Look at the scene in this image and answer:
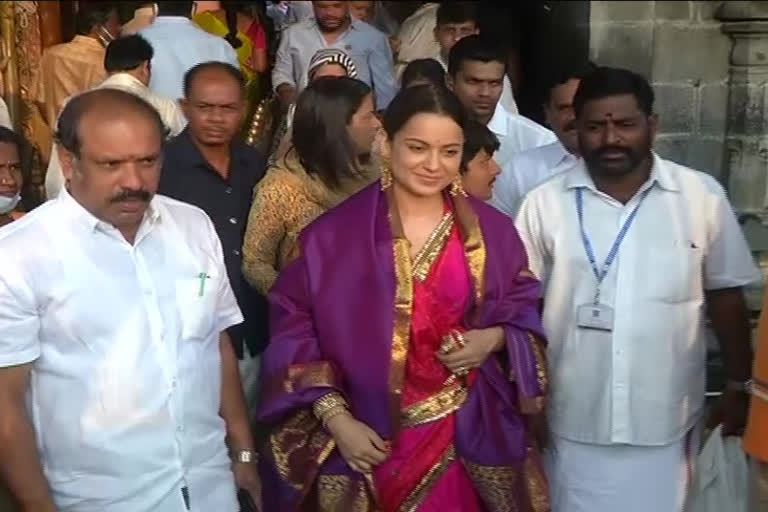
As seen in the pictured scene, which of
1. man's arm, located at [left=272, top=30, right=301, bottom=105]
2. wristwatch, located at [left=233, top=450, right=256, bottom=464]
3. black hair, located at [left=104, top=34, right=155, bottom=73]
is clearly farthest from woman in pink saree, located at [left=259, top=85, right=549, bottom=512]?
man's arm, located at [left=272, top=30, right=301, bottom=105]

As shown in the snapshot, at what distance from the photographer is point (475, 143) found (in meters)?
3.66

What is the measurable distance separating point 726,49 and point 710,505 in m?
2.61

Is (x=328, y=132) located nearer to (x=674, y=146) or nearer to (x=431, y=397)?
(x=431, y=397)

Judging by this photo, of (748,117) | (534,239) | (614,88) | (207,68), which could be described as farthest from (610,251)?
(748,117)

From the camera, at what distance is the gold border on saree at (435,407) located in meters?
2.97

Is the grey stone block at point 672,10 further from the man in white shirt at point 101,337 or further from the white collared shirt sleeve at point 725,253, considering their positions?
the man in white shirt at point 101,337

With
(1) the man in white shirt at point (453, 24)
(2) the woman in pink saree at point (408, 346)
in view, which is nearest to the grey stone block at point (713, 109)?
(1) the man in white shirt at point (453, 24)

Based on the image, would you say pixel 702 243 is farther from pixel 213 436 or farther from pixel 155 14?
pixel 155 14

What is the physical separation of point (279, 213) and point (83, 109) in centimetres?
Answer: 110

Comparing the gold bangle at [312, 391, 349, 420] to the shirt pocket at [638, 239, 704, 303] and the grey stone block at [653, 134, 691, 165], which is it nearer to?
the shirt pocket at [638, 239, 704, 303]

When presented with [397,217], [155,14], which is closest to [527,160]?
[397,217]

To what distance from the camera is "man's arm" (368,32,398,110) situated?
6176mm

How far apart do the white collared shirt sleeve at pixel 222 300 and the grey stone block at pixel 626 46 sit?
3.08 metres

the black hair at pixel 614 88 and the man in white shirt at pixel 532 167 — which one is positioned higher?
the black hair at pixel 614 88
